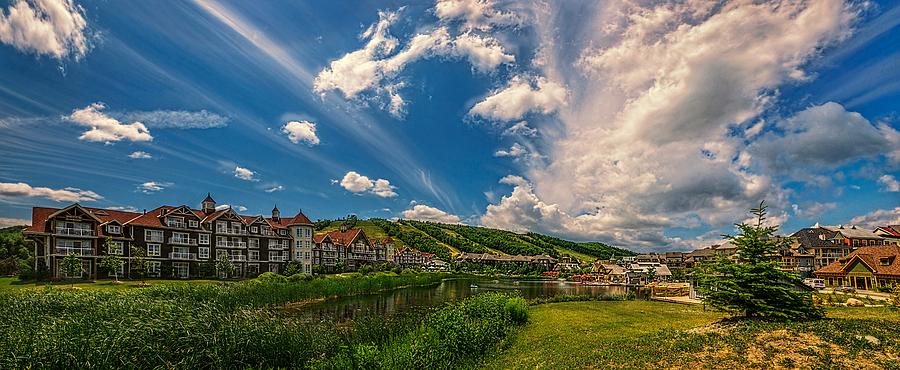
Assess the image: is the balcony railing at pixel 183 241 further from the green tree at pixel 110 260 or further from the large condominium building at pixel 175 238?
the green tree at pixel 110 260

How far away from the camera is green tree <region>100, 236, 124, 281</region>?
4909 centimetres

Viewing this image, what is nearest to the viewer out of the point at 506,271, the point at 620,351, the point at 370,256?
the point at 620,351

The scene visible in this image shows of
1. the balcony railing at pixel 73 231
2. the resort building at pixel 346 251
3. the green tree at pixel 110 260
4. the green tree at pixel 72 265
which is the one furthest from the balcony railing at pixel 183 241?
the resort building at pixel 346 251

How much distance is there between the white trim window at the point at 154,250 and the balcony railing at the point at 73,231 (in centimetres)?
689

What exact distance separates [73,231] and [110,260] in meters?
6.77

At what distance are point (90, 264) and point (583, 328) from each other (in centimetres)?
5939

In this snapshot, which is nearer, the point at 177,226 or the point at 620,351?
the point at 620,351

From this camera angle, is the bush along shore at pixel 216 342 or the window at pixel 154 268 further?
the window at pixel 154 268

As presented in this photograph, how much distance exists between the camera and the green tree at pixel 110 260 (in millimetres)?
49094

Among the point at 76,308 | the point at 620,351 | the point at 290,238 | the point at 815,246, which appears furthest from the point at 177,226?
the point at 815,246

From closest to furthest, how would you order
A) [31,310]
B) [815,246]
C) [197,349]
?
1. [197,349]
2. [31,310]
3. [815,246]

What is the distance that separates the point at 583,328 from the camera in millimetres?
21125

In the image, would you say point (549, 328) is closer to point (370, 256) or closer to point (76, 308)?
point (76, 308)

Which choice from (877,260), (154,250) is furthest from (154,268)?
(877,260)
